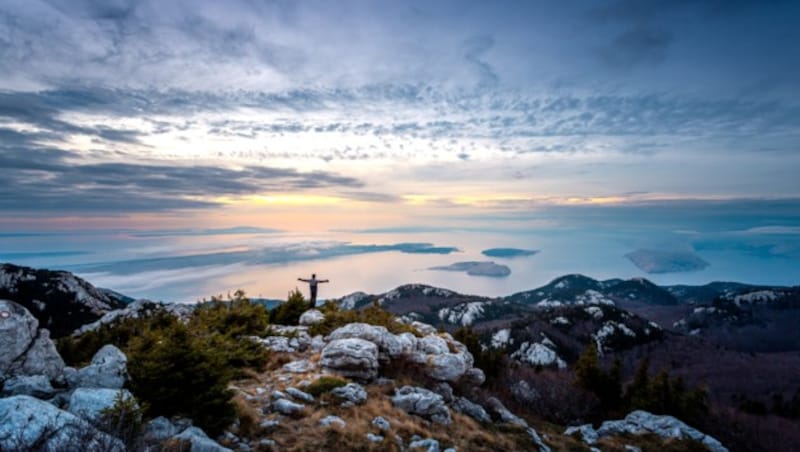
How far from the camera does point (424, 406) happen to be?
52.1ft

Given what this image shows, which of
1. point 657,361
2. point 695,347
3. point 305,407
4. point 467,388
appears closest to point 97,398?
point 305,407

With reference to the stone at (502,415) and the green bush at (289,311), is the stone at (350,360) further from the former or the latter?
the green bush at (289,311)

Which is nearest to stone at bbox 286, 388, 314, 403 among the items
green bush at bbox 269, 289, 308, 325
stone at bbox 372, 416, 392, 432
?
stone at bbox 372, 416, 392, 432

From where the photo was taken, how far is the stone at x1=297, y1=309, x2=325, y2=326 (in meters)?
26.7

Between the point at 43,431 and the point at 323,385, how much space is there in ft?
A: 34.0

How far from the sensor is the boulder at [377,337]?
20.2 metres

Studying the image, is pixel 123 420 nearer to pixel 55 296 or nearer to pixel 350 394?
pixel 350 394

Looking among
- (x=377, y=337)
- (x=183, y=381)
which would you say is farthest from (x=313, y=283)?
(x=183, y=381)

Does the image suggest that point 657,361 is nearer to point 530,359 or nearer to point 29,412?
point 530,359

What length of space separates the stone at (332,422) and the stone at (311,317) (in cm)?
1355

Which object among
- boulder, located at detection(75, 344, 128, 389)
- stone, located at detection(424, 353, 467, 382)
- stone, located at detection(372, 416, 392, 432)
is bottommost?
stone, located at detection(424, 353, 467, 382)

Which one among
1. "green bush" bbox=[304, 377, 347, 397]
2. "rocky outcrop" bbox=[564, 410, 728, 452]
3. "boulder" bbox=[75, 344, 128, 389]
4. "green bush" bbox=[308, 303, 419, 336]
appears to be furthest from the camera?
"green bush" bbox=[308, 303, 419, 336]

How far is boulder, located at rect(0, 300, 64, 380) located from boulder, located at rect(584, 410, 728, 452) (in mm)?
28365

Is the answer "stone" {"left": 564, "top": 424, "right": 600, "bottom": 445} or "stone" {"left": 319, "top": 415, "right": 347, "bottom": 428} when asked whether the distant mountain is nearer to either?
"stone" {"left": 319, "top": 415, "right": 347, "bottom": 428}
